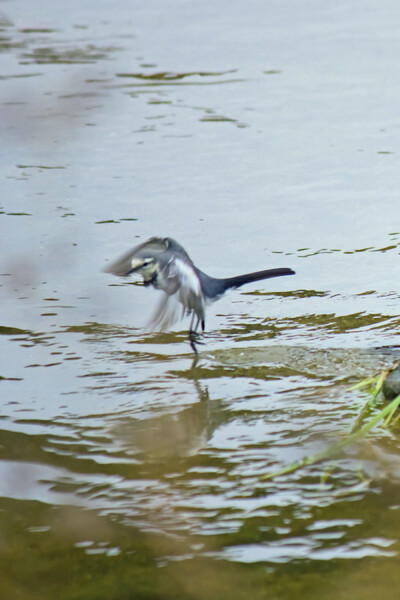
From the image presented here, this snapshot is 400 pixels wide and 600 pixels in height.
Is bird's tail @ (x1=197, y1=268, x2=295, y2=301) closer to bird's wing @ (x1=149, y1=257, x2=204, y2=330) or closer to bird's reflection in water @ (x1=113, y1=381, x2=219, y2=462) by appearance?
bird's wing @ (x1=149, y1=257, x2=204, y2=330)

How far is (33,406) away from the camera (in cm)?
416

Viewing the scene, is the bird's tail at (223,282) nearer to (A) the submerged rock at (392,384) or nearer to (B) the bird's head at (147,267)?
(B) the bird's head at (147,267)

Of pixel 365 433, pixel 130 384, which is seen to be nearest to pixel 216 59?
pixel 130 384

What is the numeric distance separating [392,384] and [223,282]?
1357 mm

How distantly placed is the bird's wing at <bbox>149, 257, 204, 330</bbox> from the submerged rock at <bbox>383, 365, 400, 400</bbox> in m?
1.03

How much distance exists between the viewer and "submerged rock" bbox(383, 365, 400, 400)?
390 cm

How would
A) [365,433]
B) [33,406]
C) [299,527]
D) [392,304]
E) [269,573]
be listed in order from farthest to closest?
[392,304] → [33,406] → [365,433] → [299,527] → [269,573]

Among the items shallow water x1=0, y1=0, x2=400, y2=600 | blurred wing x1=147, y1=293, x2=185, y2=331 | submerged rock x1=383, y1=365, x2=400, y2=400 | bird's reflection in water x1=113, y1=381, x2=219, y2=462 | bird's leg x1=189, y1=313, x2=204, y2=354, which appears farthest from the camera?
bird's leg x1=189, y1=313, x2=204, y2=354

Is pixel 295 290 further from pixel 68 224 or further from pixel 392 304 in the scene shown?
pixel 68 224

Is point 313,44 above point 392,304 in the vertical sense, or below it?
above

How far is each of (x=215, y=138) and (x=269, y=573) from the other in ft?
18.7

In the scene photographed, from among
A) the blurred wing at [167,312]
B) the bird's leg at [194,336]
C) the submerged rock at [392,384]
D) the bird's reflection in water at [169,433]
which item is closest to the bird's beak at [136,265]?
the blurred wing at [167,312]

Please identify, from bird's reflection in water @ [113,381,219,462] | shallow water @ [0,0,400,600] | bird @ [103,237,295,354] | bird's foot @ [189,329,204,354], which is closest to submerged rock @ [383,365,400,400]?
shallow water @ [0,0,400,600]

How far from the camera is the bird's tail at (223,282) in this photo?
16.0 feet
